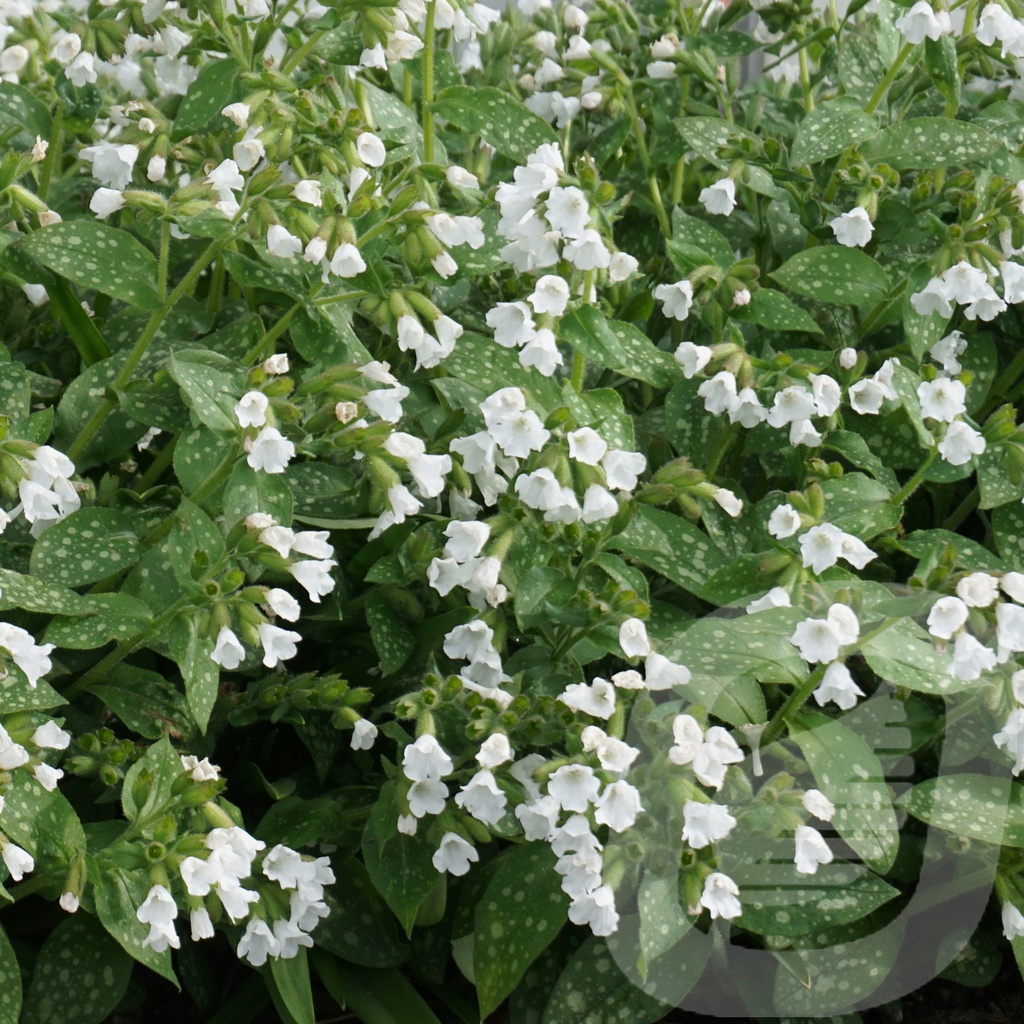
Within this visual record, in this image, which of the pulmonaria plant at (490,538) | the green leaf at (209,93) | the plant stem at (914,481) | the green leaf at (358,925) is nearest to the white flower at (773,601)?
the pulmonaria plant at (490,538)

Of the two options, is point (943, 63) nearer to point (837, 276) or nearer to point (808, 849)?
point (837, 276)

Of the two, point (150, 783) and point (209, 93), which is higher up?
point (209, 93)

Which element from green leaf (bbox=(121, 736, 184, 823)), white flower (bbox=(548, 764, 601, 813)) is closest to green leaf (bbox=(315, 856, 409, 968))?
green leaf (bbox=(121, 736, 184, 823))

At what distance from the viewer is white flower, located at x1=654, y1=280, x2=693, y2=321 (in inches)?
53.6

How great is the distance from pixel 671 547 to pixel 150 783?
54 centimetres

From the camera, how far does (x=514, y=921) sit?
1.23 meters

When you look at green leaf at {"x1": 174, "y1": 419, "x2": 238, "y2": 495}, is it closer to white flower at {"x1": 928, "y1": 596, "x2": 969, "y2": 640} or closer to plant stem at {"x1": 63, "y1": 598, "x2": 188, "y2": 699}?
plant stem at {"x1": 63, "y1": 598, "x2": 188, "y2": 699}

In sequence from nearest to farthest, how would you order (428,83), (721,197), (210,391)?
1. (210,391)
2. (428,83)
3. (721,197)

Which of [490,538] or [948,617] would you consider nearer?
[948,617]

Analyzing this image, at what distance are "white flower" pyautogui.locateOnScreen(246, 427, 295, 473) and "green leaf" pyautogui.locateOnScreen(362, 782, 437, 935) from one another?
0.33m

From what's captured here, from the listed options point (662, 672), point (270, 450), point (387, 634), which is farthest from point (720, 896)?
point (270, 450)

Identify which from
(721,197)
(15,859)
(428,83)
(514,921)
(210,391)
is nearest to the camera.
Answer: (15,859)

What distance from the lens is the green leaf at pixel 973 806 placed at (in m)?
1.19

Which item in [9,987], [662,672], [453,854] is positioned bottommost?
[9,987]
